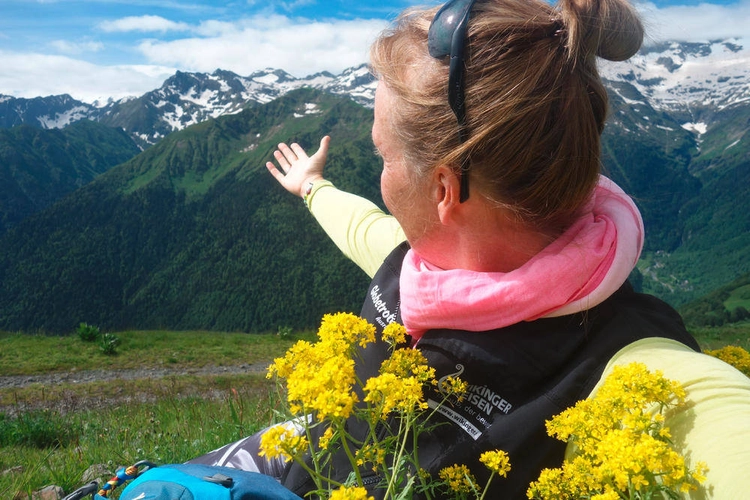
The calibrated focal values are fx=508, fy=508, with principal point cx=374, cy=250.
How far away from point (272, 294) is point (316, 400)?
501 ft

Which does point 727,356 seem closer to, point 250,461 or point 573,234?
point 573,234

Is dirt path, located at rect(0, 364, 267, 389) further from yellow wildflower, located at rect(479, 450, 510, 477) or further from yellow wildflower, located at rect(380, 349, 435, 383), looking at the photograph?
yellow wildflower, located at rect(479, 450, 510, 477)

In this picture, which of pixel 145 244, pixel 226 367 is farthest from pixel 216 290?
pixel 226 367

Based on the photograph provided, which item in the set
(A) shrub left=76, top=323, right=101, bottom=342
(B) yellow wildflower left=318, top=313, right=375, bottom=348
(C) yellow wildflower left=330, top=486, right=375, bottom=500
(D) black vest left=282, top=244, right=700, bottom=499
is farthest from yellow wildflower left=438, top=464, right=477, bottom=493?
(A) shrub left=76, top=323, right=101, bottom=342

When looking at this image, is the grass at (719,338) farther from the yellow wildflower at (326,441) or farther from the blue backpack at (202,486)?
the yellow wildflower at (326,441)

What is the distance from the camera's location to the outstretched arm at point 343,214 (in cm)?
358

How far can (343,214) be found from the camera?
12.8 feet

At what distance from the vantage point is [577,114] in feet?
6.42

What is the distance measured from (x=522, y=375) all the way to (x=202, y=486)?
4.24ft

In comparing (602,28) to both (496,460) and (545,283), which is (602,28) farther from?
(496,460)

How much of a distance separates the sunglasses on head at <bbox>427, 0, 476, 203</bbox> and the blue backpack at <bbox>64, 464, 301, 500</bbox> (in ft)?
4.62

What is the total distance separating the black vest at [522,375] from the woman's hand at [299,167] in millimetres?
2427

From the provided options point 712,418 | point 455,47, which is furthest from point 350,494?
point 455,47

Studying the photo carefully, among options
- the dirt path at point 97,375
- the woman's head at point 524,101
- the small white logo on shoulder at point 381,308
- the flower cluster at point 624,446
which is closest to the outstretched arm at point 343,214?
the small white logo on shoulder at point 381,308
